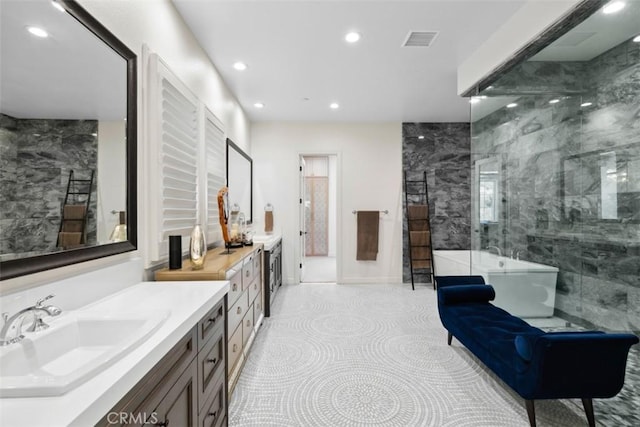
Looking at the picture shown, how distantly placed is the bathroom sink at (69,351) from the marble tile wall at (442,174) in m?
4.71

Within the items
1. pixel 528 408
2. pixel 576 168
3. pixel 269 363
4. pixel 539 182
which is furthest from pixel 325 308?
pixel 576 168

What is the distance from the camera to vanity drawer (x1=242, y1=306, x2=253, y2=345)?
2510mm

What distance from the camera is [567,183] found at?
236cm

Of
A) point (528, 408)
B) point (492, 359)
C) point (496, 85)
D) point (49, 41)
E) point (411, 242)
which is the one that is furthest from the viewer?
point (411, 242)

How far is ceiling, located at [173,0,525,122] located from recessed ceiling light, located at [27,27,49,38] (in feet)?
4.31

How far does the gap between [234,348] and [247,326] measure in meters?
0.44

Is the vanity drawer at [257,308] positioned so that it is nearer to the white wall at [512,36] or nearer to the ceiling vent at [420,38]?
the ceiling vent at [420,38]

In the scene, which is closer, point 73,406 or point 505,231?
point 73,406

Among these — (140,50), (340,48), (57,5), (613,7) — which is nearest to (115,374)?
(57,5)

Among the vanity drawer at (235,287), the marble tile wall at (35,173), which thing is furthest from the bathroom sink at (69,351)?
the vanity drawer at (235,287)

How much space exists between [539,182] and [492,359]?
154 cm

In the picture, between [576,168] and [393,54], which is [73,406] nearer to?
[576,168]

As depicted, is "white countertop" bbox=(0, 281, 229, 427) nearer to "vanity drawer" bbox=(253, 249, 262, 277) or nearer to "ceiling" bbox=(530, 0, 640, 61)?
"vanity drawer" bbox=(253, 249, 262, 277)

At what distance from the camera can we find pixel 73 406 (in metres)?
0.63
